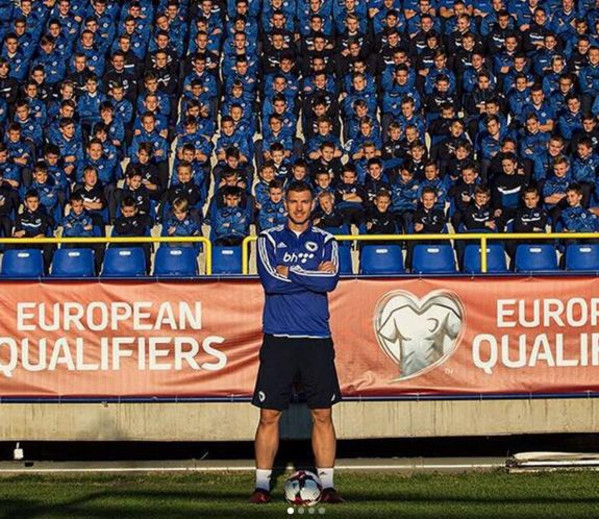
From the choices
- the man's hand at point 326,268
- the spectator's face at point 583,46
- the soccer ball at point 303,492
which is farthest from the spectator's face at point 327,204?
the soccer ball at point 303,492

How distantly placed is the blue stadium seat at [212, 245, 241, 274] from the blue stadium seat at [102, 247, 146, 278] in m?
0.76

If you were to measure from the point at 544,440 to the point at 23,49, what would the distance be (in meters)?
10.6

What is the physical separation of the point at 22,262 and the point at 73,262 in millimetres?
535

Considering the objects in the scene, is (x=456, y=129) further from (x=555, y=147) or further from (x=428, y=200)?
(x=428, y=200)

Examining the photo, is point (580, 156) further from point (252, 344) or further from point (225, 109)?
point (252, 344)

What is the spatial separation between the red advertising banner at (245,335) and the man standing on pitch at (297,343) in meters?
3.07

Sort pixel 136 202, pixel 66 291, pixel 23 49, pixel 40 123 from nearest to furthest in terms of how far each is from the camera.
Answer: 1. pixel 66 291
2. pixel 136 202
3. pixel 40 123
4. pixel 23 49

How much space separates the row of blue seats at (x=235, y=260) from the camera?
44.8 feet

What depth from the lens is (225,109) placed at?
18.4 metres

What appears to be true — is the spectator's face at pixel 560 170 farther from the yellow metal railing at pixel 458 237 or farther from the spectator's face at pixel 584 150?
the yellow metal railing at pixel 458 237

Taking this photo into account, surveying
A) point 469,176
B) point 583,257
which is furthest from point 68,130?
point 583,257

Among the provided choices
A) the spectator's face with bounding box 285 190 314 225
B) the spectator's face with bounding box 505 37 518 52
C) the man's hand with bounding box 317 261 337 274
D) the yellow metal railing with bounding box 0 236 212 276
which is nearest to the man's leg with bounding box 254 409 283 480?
the man's hand with bounding box 317 261 337 274

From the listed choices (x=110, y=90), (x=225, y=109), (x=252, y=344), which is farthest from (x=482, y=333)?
(x=110, y=90)

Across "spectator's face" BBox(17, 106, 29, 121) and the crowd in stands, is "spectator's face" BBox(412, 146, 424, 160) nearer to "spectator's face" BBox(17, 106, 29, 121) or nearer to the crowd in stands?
the crowd in stands
